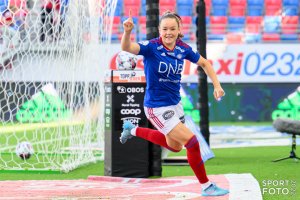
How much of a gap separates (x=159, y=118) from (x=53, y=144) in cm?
520

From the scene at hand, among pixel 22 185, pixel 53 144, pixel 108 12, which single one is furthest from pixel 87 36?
pixel 22 185

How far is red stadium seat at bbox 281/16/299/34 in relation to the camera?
26844 mm

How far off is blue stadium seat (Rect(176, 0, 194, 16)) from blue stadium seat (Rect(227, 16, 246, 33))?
165 cm

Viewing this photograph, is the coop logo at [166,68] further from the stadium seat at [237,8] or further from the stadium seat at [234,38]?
the stadium seat at [237,8]

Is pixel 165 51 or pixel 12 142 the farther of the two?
pixel 12 142

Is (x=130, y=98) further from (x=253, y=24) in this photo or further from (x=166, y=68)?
(x=253, y=24)

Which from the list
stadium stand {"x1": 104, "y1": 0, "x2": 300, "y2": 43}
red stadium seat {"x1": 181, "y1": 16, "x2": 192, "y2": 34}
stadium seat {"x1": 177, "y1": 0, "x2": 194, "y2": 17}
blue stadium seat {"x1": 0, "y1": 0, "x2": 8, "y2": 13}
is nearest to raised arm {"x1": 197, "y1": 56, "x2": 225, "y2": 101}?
blue stadium seat {"x1": 0, "y1": 0, "x2": 8, "y2": 13}

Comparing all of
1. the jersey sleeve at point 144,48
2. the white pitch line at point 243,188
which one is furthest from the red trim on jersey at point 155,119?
the white pitch line at point 243,188

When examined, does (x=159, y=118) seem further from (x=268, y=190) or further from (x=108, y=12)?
(x=108, y=12)

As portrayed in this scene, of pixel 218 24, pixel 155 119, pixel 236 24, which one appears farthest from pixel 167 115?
pixel 236 24

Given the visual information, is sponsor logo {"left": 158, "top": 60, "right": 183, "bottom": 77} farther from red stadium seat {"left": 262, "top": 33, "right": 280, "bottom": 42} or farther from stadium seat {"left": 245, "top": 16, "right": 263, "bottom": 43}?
red stadium seat {"left": 262, "top": 33, "right": 280, "bottom": 42}

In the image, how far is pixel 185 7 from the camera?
2775 centimetres

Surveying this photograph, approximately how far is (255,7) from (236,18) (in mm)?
1015

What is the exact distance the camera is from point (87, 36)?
12141 mm
